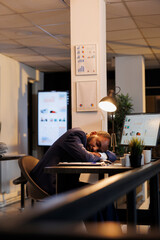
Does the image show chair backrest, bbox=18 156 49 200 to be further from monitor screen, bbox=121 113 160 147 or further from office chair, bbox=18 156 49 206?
monitor screen, bbox=121 113 160 147

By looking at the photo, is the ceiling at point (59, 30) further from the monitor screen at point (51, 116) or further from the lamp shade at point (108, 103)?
the lamp shade at point (108, 103)

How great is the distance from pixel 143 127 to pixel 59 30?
289 cm

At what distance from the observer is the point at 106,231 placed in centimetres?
50

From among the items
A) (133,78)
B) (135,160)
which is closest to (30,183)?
(135,160)

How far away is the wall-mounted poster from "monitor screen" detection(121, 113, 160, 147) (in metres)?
0.70

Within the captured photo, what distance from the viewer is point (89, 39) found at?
429 centimetres

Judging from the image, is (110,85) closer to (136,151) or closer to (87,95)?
(87,95)

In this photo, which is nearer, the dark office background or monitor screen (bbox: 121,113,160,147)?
monitor screen (bbox: 121,113,160,147)

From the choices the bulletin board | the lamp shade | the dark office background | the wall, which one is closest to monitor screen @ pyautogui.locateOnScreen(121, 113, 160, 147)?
the lamp shade

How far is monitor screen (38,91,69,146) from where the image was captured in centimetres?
854

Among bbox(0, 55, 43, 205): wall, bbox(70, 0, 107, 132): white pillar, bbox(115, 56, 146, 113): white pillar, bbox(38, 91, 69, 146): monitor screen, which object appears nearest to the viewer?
bbox(70, 0, 107, 132): white pillar

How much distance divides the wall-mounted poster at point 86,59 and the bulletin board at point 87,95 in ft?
0.42

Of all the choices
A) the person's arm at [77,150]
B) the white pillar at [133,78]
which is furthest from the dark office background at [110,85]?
the person's arm at [77,150]

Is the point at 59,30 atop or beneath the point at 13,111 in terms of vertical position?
atop
